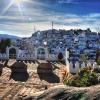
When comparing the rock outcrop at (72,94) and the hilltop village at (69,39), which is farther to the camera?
the hilltop village at (69,39)

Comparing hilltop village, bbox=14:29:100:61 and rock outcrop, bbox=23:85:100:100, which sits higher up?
hilltop village, bbox=14:29:100:61

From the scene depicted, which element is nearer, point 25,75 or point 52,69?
point 25,75

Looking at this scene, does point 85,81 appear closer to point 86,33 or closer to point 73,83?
point 73,83

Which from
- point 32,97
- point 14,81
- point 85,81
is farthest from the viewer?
point 14,81

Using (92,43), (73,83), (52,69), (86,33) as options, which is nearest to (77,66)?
(52,69)

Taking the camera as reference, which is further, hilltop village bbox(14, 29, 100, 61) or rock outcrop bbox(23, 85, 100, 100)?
hilltop village bbox(14, 29, 100, 61)

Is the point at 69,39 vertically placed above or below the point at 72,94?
above

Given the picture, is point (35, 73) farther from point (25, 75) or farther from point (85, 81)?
point (85, 81)

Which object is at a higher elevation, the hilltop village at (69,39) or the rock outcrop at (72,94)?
the hilltop village at (69,39)

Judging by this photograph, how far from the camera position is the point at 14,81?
20.7m

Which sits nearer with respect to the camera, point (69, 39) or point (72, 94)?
point (72, 94)

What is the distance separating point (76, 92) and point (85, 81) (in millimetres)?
4697

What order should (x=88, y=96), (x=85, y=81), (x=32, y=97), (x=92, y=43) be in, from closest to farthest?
(x=88, y=96), (x=32, y=97), (x=85, y=81), (x=92, y=43)

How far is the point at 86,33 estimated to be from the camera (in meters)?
130
